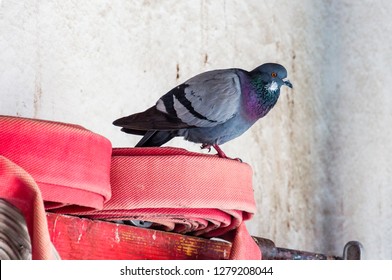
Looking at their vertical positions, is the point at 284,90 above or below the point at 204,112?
above

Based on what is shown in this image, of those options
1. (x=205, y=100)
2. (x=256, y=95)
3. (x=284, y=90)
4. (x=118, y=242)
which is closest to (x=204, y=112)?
(x=205, y=100)

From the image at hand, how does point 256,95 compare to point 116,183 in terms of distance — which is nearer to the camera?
point 116,183

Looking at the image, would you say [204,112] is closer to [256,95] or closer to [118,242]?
[256,95]

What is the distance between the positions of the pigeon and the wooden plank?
0.12 m

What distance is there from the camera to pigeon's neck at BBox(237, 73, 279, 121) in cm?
106

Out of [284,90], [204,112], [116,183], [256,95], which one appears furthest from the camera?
[284,90]

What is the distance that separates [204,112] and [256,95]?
0.13 m

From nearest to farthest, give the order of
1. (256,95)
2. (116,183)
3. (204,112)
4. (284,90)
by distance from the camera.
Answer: (116,183) → (204,112) → (256,95) → (284,90)

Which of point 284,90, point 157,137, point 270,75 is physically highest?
point 284,90

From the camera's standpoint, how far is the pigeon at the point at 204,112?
0.96 meters

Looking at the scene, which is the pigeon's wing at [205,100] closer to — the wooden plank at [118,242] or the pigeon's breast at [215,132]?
the pigeon's breast at [215,132]

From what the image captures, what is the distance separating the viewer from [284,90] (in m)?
1.63

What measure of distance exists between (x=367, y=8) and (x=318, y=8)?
15 centimetres
